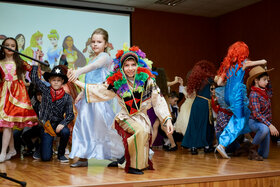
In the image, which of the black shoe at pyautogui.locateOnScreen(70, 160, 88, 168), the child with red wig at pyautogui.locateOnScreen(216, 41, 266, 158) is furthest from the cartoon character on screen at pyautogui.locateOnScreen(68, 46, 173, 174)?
the child with red wig at pyautogui.locateOnScreen(216, 41, 266, 158)

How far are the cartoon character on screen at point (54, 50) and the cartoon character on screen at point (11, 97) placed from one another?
292cm

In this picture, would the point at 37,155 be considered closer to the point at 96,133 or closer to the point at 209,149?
the point at 96,133

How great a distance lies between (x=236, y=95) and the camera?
445cm

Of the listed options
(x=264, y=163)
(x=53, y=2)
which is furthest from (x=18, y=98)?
(x=53, y=2)

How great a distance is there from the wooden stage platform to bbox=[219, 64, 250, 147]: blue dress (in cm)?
49

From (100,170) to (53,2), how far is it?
5300 millimetres

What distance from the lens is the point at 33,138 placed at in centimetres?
510

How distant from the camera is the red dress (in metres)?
4.23

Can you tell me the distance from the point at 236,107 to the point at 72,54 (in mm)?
4417

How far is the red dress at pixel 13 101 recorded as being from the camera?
4.23 m

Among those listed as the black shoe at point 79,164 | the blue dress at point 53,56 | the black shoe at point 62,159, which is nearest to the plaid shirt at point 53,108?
the black shoe at point 62,159

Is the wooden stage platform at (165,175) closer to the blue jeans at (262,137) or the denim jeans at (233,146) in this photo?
the blue jeans at (262,137)

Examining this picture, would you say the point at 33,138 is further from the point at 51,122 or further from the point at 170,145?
the point at 170,145

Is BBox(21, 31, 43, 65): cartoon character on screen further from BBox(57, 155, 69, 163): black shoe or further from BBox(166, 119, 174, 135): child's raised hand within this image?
BBox(166, 119, 174, 135): child's raised hand
